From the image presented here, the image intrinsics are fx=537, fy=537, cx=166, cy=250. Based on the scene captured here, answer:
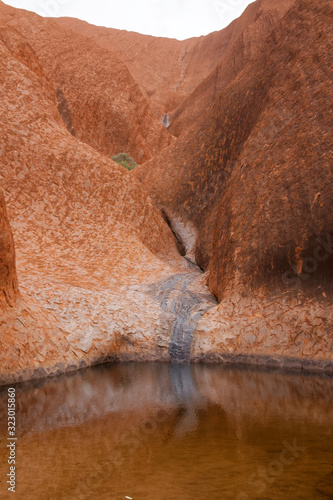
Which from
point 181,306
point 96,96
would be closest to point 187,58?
point 96,96

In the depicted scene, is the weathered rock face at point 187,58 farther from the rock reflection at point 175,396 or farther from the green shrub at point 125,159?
the rock reflection at point 175,396

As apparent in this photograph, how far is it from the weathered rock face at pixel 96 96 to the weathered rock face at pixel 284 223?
12645mm

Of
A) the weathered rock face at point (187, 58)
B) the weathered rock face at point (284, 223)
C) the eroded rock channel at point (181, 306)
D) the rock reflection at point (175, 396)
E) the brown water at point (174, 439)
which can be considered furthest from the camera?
the weathered rock face at point (187, 58)

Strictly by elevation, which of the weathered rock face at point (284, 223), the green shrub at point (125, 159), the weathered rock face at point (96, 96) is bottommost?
the weathered rock face at point (284, 223)

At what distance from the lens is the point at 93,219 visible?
11.1 m

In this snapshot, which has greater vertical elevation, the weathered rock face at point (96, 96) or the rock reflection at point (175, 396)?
the weathered rock face at point (96, 96)

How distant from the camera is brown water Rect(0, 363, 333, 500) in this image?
3.00 metres

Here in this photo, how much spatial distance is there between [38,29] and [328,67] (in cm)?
2131

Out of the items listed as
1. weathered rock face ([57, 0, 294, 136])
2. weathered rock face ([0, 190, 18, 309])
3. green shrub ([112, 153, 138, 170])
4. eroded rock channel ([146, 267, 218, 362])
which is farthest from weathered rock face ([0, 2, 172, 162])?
weathered rock face ([0, 190, 18, 309])

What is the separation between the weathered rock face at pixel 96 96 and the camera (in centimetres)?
2231

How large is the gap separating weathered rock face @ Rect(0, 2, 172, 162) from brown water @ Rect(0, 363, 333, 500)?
57.2 feet

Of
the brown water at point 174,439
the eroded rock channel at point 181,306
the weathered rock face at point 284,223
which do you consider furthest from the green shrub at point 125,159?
the brown water at point 174,439

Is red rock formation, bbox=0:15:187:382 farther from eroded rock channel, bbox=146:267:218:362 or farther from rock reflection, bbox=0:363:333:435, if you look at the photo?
rock reflection, bbox=0:363:333:435

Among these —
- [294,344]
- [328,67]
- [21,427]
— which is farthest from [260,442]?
[328,67]
